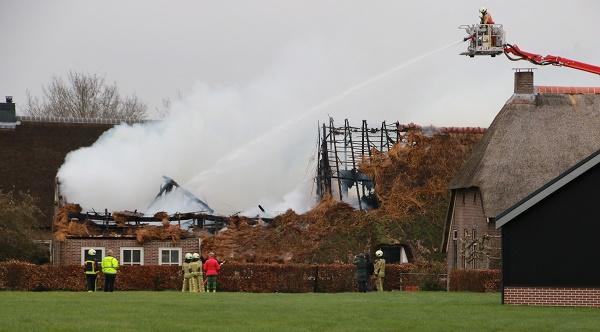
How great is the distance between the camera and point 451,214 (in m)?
65.9

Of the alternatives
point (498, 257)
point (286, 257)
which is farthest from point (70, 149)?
point (498, 257)

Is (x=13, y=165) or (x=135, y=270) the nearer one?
(x=135, y=270)

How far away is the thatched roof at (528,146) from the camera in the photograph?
61031 millimetres

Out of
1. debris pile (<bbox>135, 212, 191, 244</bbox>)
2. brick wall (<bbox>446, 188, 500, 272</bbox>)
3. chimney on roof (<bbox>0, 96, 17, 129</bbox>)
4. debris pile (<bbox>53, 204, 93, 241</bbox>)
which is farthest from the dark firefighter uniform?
chimney on roof (<bbox>0, 96, 17, 129</bbox>)

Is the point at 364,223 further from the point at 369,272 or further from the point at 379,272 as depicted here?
the point at 369,272

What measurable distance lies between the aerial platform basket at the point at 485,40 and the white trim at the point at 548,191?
70.4 feet

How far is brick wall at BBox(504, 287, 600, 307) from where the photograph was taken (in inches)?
1507

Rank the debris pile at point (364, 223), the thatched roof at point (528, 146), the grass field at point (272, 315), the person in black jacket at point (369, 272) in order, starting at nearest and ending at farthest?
the grass field at point (272, 315), the person in black jacket at point (369, 272), the thatched roof at point (528, 146), the debris pile at point (364, 223)

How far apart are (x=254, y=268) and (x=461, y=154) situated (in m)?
20.0

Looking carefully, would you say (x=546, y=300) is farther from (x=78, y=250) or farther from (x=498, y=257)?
(x=78, y=250)

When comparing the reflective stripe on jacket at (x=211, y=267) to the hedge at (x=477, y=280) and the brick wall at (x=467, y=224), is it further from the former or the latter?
the brick wall at (x=467, y=224)

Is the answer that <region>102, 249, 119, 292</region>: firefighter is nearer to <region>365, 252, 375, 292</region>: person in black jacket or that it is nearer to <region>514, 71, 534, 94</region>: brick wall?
<region>365, 252, 375, 292</region>: person in black jacket

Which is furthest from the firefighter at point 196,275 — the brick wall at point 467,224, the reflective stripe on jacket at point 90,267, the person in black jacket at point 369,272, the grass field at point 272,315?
the brick wall at point 467,224

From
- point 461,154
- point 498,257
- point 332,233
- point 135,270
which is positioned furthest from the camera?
point 461,154
